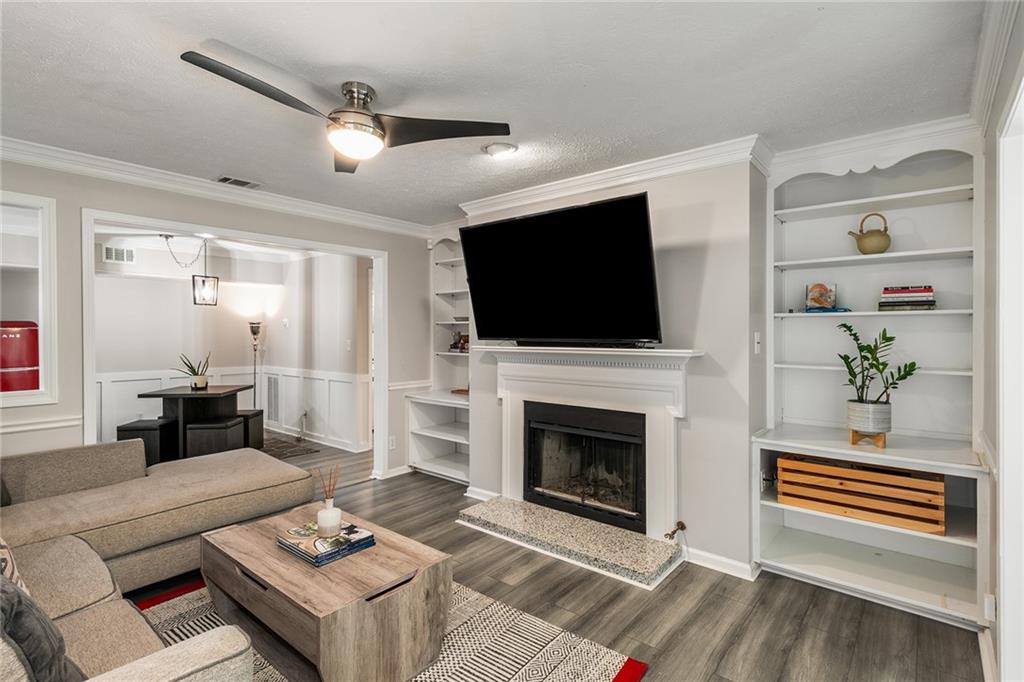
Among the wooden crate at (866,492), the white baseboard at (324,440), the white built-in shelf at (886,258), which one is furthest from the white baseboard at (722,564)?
the white baseboard at (324,440)

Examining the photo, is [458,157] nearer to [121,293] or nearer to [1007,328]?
[1007,328]

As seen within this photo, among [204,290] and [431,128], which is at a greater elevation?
[431,128]

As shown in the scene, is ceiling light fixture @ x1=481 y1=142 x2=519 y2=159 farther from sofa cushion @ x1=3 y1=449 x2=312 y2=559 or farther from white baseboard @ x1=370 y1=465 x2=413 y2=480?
white baseboard @ x1=370 y1=465 x2=413 y2=480

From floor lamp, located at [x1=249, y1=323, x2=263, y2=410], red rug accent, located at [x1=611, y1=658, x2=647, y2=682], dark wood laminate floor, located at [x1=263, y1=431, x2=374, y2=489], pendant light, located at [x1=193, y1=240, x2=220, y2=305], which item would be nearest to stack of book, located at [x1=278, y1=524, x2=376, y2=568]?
red rug accent, located at [x1=611, y1=658, x2=647, y2=682]

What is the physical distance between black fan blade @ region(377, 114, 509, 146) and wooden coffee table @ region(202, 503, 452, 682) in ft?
5.78

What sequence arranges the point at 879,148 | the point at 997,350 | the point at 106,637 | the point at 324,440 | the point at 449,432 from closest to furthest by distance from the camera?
the point at 106,637
the point at 997,350
the point at 879,148
the point at 449,432
the point at 324,440

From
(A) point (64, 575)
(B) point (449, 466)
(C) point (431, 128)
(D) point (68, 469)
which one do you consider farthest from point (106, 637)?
(B) point (449, 466)

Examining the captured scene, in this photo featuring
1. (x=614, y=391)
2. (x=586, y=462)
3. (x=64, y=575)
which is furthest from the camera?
(x=586, y=462)

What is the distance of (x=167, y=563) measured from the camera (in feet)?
8.61

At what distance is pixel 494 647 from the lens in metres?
2.21

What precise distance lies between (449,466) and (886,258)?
12.1 feet

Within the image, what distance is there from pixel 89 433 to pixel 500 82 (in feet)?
10.4

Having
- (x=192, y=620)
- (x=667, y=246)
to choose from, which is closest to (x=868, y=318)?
(x=667, y=246)

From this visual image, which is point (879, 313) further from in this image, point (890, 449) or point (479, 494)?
point (479, 494)
